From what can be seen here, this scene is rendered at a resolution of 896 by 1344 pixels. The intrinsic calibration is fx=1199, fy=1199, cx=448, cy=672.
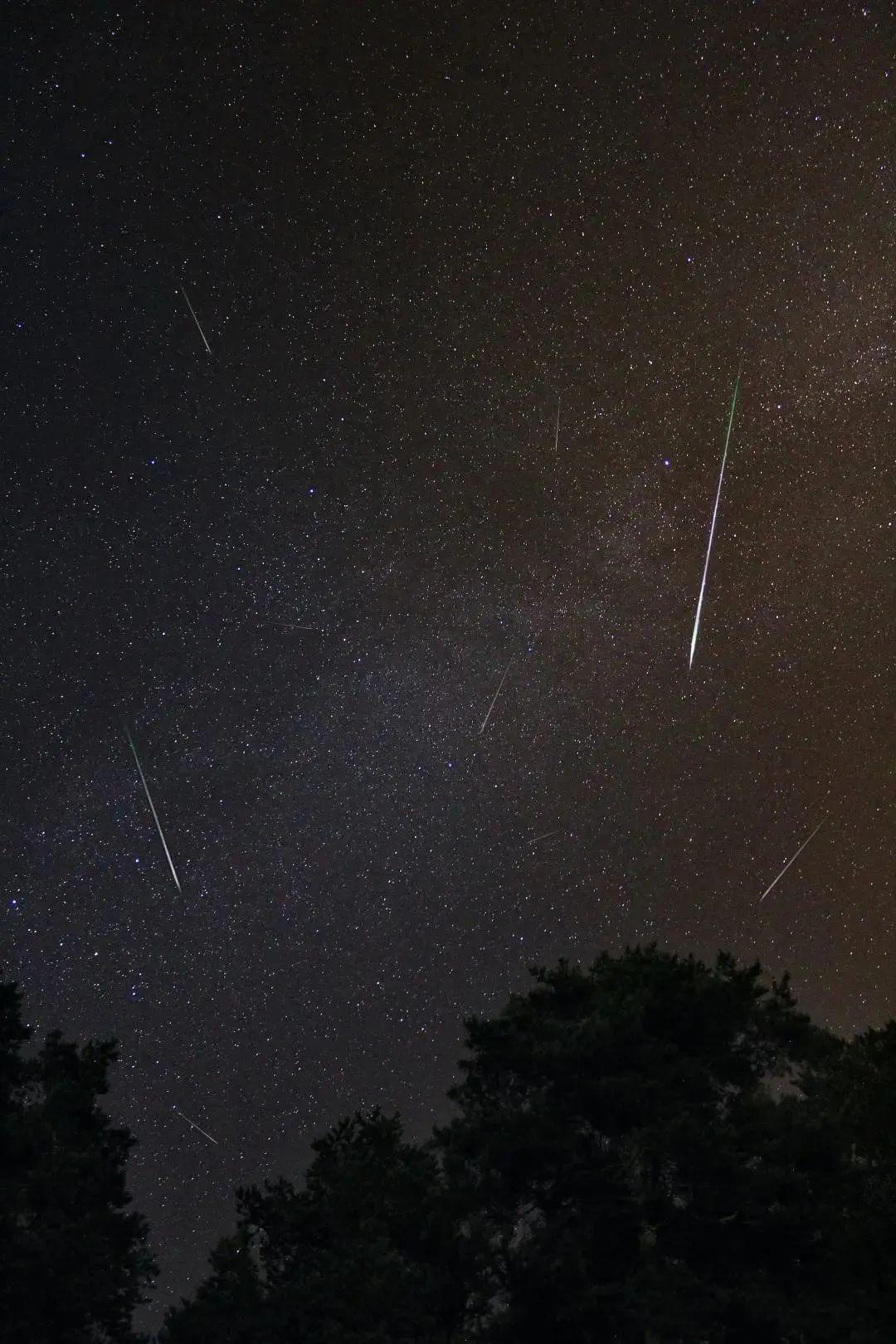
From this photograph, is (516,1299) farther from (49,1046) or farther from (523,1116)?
(49,1046)

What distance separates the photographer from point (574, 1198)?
755 inches

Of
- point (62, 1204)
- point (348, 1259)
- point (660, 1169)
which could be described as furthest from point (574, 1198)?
point (62, 1204)

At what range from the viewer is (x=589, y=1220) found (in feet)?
61.1

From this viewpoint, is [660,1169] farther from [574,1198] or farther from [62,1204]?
[62,1204]

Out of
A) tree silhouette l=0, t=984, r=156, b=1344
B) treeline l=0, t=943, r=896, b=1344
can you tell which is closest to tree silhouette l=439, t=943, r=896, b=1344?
treeline l=0, t=943, r=896, b=1344

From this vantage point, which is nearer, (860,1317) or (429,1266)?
(860,1317)

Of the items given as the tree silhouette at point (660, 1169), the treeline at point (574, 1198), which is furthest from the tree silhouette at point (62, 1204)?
the tree silhouette at point (660, 1169)

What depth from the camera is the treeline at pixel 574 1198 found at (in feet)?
58.2

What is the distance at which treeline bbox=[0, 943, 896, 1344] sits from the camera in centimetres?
1775

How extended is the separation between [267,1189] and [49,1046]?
6008 millimetres

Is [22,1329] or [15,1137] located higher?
[15,1137]

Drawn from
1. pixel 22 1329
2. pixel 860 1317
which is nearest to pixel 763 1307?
pixel 860 1317

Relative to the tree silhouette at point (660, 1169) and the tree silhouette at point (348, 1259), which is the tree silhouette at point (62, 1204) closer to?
the tree silhouette at point (348, 1259)

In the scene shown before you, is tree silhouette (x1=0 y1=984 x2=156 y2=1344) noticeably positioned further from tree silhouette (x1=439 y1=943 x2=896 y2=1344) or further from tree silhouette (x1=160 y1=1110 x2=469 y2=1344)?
tree silhouette (x1=439 y1=943 x2=896 y2=1344)
